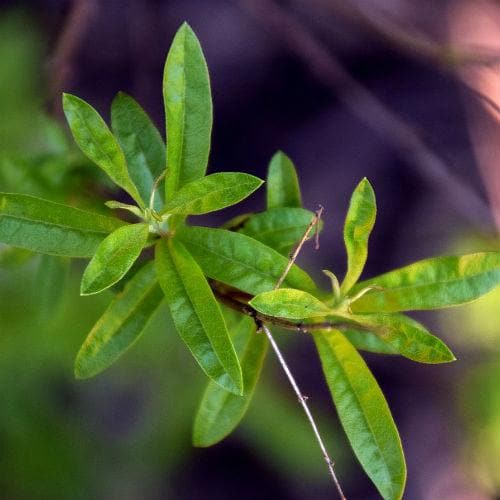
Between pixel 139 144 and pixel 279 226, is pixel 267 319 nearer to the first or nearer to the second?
pixel 279 226

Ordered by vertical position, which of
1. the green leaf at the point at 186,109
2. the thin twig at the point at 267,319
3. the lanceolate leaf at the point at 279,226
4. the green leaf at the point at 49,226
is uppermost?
the green leaf at the point at 186,109

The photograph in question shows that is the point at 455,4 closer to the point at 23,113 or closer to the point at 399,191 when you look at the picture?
the point at 399,191

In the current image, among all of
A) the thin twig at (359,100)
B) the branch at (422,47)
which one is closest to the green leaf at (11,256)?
the branch at (422,47)

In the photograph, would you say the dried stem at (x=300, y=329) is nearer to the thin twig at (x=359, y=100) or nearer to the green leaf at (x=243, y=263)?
the green leaf at (x=243, y=263)

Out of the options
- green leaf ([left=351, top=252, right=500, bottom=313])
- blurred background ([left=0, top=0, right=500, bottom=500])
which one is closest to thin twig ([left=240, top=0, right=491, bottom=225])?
blurred background ([left=0, top=0, right=500, bottom=500])

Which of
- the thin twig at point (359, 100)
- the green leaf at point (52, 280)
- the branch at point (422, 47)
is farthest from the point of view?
the thin twig at point (359, 100)

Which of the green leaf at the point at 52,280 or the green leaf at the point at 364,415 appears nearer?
the green leaf at the point at 364,415
